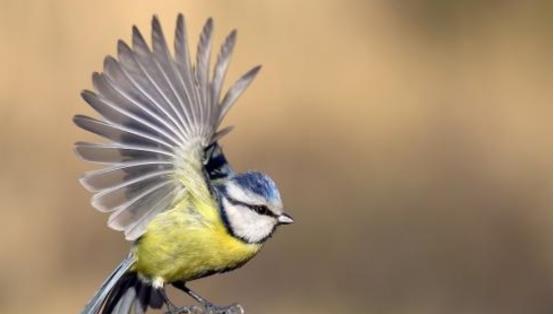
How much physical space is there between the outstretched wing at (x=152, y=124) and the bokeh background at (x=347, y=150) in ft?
8.14

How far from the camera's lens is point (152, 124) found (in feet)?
14.6

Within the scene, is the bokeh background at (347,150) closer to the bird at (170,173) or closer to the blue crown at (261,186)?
the bird at (170,173)

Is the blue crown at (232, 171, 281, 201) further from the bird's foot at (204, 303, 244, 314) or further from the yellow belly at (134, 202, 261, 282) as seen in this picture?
the bird's foot at (204, 303, 244, 314)

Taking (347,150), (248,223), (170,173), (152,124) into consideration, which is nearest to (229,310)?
(248,223)

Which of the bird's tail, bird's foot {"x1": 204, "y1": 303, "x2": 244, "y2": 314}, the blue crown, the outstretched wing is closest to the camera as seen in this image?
bird's foot {"x1": 204, "y1": 303, "x2": 244, "y2": 314}

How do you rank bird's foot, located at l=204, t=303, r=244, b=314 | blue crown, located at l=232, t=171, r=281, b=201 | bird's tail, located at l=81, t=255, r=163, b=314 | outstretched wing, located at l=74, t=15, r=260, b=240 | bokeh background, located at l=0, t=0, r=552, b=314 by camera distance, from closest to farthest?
bird's foot, located at l=204, t=303, r=244, b=314
outstretched wing, located at l=74, t=15, r=260, b=240
blue crown, located at l=232, t=171, r=281, b=201
bird's tail, located at l=81, t=255, r=163, b=314
bokeh background, located at l=0, t=0, r=552, b=314

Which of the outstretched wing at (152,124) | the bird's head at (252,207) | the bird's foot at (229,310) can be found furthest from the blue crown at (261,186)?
the bird's foot at (229,310)

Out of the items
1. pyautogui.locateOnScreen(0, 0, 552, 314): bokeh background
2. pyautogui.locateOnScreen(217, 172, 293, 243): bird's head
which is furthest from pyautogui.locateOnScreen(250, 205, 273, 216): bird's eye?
pyautogui.locateOnScreen(0, 0, 552, 314): bokeh background

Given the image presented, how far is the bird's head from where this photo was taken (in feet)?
14.6

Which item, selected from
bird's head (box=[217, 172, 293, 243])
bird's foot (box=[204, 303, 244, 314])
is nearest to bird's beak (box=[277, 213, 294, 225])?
bird's head (box=[217, 172, 293, 243])

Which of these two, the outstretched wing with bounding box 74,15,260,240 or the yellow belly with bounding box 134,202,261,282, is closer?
the outstretched wing with bounding box 74,15,260,240

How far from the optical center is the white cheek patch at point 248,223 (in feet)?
14.7

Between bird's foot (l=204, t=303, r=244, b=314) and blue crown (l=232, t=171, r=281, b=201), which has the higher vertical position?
blue crown (l=232, t=171, r=281, b=201)

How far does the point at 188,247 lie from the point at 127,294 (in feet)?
0.89
